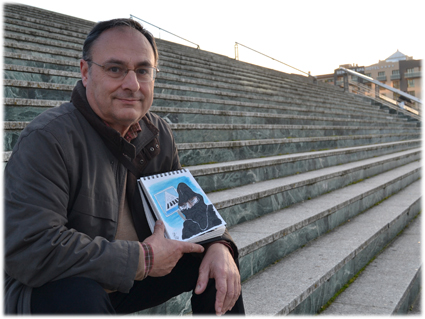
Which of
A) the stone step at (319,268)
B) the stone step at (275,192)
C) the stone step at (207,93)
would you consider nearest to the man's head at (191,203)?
the stone step at (319,268)

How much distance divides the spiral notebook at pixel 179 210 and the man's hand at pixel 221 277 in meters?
0.09

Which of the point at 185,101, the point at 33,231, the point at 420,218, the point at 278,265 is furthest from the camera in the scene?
the point at 185,101

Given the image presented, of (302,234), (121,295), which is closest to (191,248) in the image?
(121,295)

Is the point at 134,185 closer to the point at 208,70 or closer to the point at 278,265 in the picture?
the point at 278,265

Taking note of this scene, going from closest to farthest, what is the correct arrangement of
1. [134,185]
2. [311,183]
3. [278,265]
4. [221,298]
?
[221,298], [134,185], [278,265], [311,183]

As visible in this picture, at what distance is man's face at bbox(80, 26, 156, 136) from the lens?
1438 millimetres

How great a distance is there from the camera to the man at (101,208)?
1099 mm

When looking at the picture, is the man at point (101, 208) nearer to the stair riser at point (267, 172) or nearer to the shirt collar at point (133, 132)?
the shirt collar at point (133, 132)

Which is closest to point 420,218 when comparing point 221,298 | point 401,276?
point 401,276

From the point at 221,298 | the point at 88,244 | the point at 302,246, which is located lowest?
the point at 302,246

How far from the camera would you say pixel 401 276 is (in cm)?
270

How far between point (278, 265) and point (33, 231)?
1.88m

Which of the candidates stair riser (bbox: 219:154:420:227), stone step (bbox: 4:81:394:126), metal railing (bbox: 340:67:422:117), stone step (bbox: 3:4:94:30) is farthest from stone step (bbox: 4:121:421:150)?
metal railing (bbox: 340:67:422:117)

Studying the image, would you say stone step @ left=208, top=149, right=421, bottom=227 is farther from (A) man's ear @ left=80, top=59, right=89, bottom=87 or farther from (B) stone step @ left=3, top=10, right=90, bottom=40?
(B) stone step @ left=3, top=10, right=90, bottom=40
